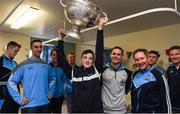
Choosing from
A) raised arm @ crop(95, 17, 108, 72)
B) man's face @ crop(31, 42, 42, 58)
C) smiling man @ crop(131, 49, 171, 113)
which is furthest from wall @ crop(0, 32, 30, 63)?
smiling man @ crop(131, 49, 171, 113)

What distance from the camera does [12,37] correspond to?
6.04 meters

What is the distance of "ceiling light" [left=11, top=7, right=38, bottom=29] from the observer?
4163 mm

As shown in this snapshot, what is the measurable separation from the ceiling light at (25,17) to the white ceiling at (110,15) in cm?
8

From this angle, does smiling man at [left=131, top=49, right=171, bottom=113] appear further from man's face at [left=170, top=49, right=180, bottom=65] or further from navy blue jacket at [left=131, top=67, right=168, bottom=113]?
man's face at [left=170, top=49, right=180, bottom=65]

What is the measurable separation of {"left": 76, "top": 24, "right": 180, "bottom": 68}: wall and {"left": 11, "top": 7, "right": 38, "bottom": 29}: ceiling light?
148 centimetres

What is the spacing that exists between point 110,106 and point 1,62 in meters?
1.35

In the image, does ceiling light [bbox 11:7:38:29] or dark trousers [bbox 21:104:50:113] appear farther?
ceiling light [bbox 11:7:38:29]

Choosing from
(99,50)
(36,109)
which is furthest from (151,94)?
(36,109)

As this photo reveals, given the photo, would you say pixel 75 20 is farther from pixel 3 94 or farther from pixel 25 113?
pixel 3 94

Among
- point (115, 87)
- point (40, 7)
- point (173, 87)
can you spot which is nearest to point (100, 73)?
point (115, 87)

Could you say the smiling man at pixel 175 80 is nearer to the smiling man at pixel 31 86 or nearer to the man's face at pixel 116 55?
the man's face at pixel 116 55

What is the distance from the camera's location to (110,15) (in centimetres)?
447

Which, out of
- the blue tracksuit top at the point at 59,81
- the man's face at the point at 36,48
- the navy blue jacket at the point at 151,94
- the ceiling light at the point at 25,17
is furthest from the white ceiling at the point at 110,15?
the navy blue jacket at the point at 151,94

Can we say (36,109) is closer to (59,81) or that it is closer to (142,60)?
(59,81)
